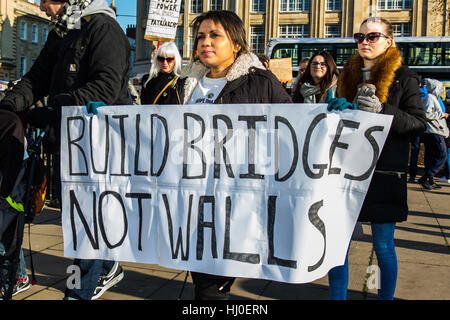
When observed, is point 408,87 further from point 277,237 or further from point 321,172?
point 277,237

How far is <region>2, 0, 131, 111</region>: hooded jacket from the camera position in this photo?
310 centimetres

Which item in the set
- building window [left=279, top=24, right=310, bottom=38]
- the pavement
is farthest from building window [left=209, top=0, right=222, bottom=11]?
the pavement

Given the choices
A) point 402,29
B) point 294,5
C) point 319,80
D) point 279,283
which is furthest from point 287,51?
point 279,283

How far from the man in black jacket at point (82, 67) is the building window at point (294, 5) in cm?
4146

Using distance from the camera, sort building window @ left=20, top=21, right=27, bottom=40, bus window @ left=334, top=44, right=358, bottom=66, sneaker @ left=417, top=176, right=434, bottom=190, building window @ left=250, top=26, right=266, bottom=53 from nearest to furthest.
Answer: sneaker @ left=417, top=176, right=434, bottom=190 → bus window @ left=334, top=44, right=358, bottom=66 → building window @ left=250, top=26, right=266, bottom=53 → building window @ left=20, top=21, right=27, bottom=40

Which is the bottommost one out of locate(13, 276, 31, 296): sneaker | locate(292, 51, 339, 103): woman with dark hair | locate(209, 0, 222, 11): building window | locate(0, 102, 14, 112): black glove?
locate(13, 276, 31, 296): sneaker

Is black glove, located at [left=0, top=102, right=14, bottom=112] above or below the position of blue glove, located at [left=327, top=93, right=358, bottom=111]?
below

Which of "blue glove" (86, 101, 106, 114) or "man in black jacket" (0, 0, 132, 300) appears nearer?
"blue glove" (86, 101, 106, 114)

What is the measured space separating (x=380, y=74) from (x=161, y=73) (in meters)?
3.06

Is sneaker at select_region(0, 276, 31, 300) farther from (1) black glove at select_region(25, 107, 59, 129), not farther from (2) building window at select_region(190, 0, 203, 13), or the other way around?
(2) building window at select_region(190, 0, 203, 13)

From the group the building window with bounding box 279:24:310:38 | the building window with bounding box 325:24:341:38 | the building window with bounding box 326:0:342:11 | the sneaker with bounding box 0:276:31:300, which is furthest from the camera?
the building window with bounding box 279:24:310:38

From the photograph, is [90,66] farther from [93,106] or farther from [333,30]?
[333,30]

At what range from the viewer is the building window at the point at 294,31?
42.8 meters

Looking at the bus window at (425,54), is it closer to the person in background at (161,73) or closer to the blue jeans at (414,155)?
the blue jeans at (414,155)
